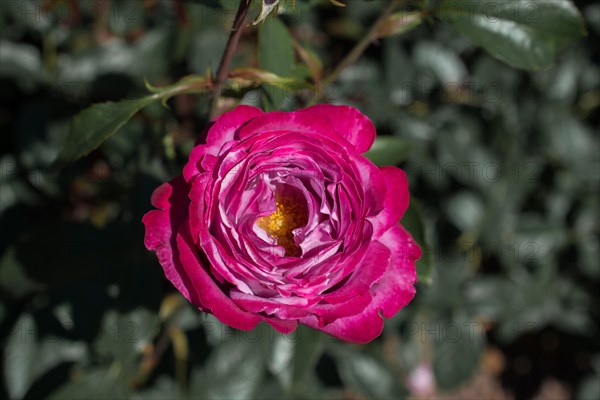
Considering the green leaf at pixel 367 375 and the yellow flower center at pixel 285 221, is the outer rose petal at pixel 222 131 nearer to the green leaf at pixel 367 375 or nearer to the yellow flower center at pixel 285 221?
the yellow flower center at pixel 285 221

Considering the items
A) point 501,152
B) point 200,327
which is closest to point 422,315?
point 501,152

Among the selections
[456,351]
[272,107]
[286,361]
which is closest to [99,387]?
[286,361]

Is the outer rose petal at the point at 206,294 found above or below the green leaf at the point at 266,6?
below

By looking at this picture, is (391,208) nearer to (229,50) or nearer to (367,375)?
(229,50)

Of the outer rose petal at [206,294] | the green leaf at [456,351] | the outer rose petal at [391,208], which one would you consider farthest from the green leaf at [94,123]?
the green leaf at [456,351]

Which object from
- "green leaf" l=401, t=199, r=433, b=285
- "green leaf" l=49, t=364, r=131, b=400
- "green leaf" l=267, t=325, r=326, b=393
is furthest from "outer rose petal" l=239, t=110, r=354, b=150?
"green leaf" l=49, t=364, r=131, b=400

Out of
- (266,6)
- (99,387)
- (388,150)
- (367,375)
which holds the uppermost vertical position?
(266,6)
